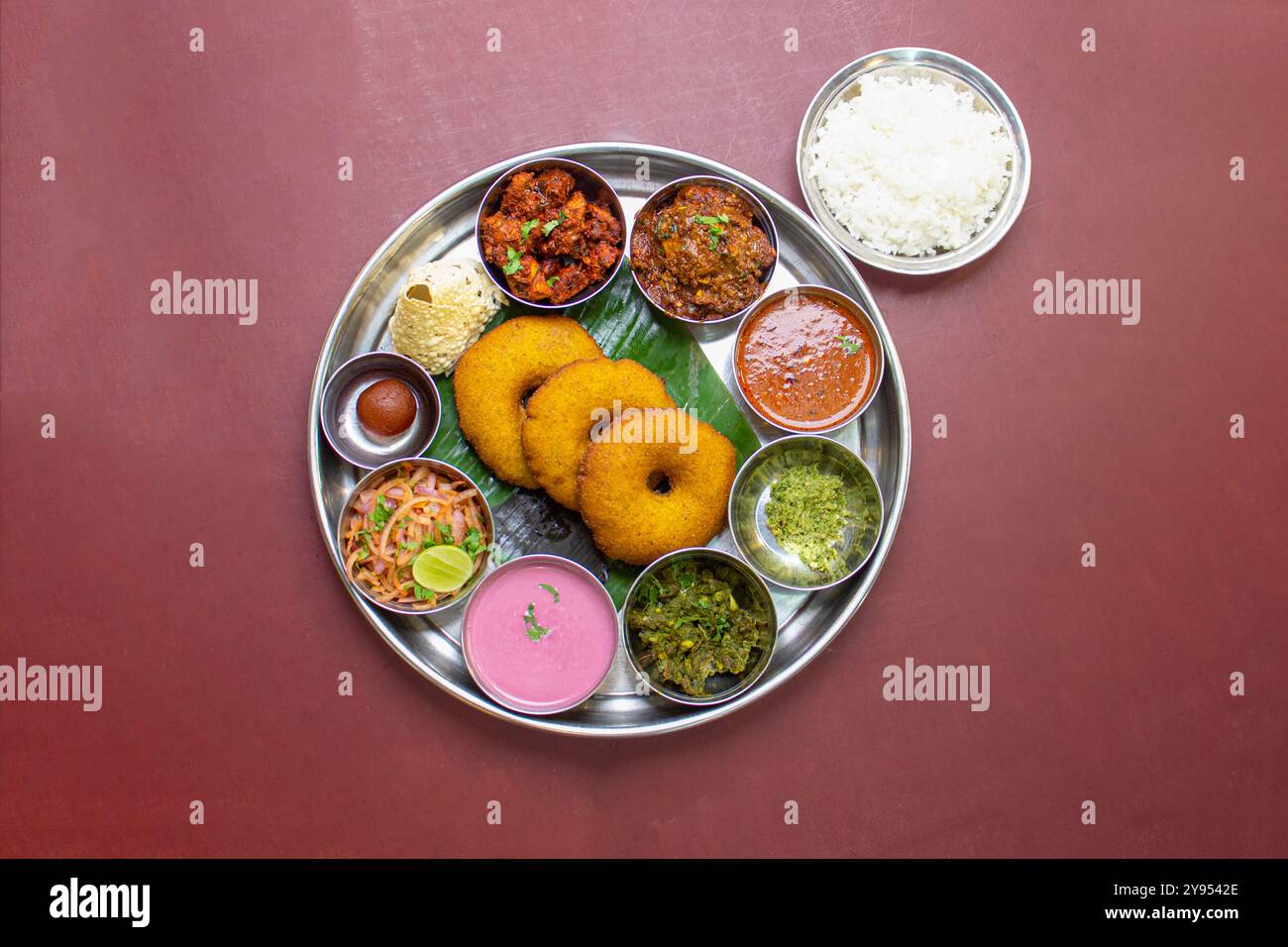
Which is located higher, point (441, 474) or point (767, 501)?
point (441, 474)

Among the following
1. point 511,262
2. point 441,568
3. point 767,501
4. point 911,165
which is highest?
point 911,165

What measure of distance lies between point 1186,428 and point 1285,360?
59cm

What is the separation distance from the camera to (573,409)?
3.75 m

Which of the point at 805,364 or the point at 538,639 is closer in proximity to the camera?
Answer: the point at 538,639

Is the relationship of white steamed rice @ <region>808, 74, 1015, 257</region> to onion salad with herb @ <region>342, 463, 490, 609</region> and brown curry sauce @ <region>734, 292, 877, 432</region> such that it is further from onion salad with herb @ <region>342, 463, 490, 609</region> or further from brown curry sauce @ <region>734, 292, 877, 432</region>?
onion salad with herb @ <region>342, 463, 490, 609</region>

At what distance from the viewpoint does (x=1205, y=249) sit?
4371 mm

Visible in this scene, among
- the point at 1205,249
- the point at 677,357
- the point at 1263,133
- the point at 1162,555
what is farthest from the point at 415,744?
the point at 1263,133

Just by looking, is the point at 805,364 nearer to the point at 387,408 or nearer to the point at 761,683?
the point at 761,683

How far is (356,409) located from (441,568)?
0.85 m

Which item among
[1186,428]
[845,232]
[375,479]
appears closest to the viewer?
[375,479]

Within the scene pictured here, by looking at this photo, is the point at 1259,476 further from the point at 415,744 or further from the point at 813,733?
the point at 415,744

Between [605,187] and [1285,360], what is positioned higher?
[605,187]

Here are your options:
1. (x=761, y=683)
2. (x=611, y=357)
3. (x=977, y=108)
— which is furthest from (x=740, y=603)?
(x=977, y=108)

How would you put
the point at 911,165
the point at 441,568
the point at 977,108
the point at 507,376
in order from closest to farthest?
the point at 441,568 < the point at 507,376 < the point at 911,165 < the point at 977,108
